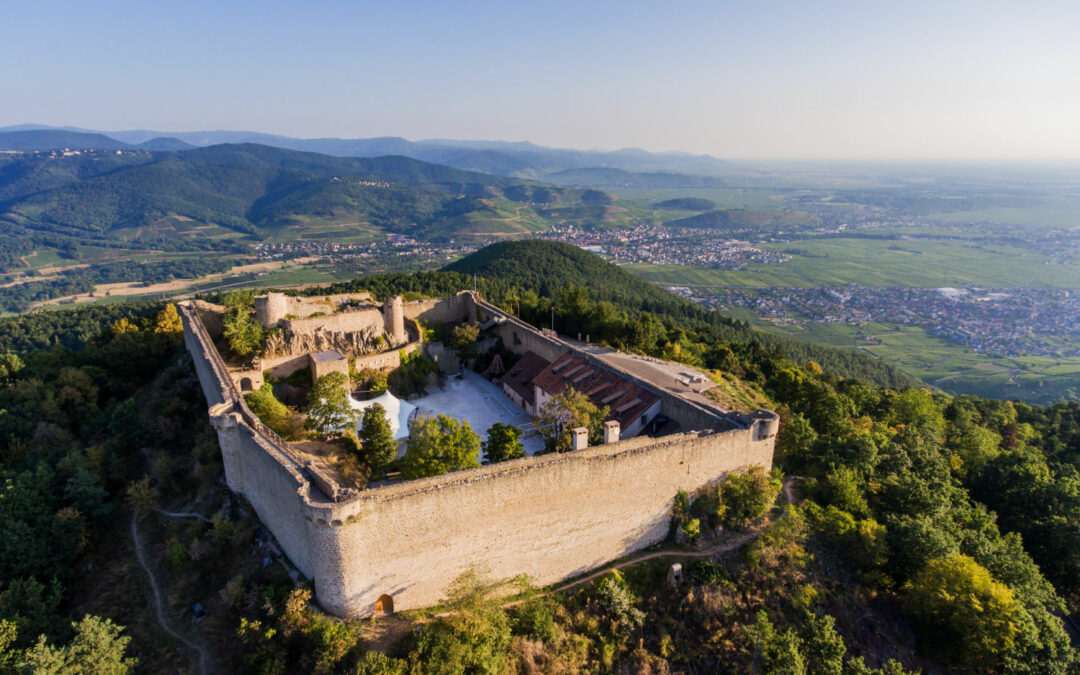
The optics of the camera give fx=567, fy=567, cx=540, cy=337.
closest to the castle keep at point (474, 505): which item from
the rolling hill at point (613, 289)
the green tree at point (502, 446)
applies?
the green tree at point (502, 446)

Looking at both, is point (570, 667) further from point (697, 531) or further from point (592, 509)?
point (697, 531)

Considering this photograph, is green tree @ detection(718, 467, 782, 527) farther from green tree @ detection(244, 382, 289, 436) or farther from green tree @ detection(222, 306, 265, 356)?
green tree @ detection(222, 306, 265, 356)

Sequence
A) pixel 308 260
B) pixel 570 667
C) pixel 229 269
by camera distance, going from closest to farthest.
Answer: pixel 570 667, pixel 229 269, pixel 308 260

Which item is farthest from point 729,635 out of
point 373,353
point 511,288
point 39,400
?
point 511,288

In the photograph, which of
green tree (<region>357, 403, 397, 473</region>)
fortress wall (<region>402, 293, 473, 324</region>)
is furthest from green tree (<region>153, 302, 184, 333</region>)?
green tree (<region>357, 403, 397, 473</region>)

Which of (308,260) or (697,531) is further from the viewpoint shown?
(308,260)

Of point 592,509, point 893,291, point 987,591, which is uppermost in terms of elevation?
point 592,509

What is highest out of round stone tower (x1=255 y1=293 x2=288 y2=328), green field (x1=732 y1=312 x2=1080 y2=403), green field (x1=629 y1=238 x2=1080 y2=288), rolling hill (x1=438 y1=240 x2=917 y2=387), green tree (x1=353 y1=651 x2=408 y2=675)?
round stone tower (x1=255 y1=293 x2=288 y2=328)
